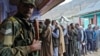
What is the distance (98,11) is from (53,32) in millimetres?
12858

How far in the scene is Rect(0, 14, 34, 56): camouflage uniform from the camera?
173 cm

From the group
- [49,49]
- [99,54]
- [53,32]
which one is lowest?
[99,54]

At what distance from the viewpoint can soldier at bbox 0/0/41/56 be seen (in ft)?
5.69

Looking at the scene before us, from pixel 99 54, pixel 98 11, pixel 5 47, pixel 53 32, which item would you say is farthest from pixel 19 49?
pixel 98 11

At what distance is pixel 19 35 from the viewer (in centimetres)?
186

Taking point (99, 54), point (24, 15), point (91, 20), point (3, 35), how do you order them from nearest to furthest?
point (3, 35), point (24, 15), point (99, 54), point (91, 20)

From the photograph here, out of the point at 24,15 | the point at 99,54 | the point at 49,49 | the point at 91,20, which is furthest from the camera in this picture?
the point at 91,20

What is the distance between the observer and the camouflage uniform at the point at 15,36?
1.73 metres

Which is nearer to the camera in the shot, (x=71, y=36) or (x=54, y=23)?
(x=54, y=23)

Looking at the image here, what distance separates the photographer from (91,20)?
21.7 m

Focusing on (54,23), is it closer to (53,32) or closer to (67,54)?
(53,32)

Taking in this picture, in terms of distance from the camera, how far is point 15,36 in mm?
1817

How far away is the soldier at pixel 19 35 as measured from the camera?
173 centimetres

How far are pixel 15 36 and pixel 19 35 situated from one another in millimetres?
51
